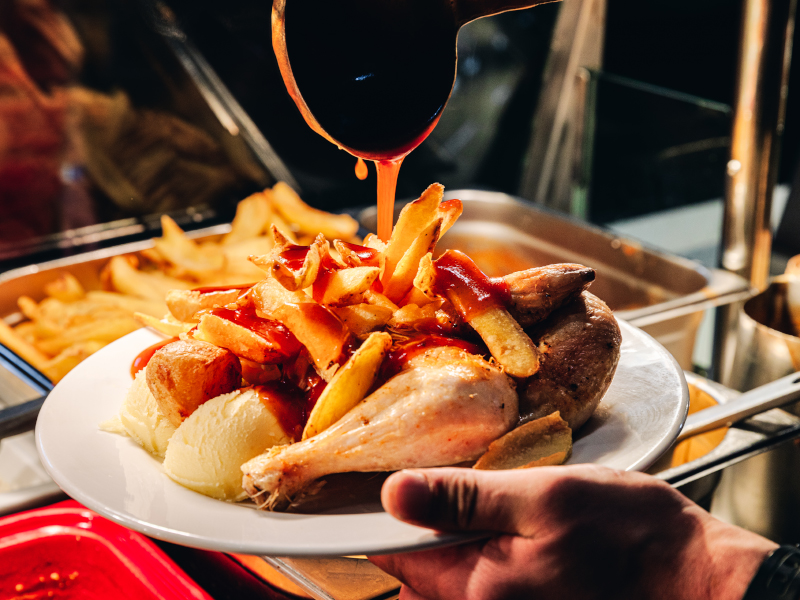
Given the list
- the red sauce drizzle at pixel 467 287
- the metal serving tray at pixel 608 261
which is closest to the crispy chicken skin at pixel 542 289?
the red sauce drizzle at pixel 467 287

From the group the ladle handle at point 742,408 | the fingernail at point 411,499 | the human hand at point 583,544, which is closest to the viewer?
the fingernail at point 411,499

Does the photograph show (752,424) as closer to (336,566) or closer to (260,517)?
(336,566)

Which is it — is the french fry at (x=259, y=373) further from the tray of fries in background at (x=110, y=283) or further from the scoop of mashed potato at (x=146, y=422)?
the tray of fries in background at (x=110, y=283)

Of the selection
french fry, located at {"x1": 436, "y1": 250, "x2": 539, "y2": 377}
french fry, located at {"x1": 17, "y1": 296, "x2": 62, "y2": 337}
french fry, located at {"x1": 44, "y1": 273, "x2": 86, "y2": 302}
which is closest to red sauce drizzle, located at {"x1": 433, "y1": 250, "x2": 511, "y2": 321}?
french fry, located at {"x1": 436, "y1": 250, "x2": 539, "y2": 377}

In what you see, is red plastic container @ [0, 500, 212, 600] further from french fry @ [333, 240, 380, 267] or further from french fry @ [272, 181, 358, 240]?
french fry @ [272, 181, 358, 240]

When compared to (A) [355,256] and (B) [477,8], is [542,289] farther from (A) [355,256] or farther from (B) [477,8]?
(B) [477,8]
